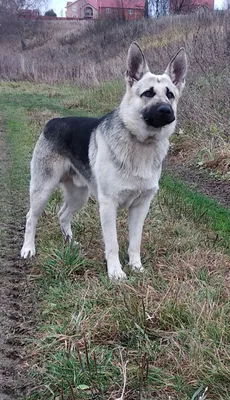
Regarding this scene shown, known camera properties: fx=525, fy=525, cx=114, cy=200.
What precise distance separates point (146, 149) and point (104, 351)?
1866 mm

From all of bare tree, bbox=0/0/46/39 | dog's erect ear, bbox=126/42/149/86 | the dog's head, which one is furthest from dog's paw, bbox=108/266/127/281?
bare tree, bbox=0/0/46/39

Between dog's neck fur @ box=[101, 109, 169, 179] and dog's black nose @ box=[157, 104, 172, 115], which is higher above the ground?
dog's black nose @ box=[157, 104, 172, 115]

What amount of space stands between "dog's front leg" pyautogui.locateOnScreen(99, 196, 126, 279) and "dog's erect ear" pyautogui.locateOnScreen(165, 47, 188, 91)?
1248 millimetres

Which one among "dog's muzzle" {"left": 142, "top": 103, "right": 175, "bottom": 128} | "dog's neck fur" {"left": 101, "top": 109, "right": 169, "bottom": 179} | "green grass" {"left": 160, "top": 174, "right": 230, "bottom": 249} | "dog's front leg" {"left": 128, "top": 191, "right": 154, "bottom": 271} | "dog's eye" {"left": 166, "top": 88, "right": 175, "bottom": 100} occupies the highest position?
"dog's eye" {"left": 166, "top": 88, "right": 175, "bottom": 100}

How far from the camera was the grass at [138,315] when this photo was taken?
2.83 meters

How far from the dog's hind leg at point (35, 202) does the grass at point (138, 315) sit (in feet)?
0.54

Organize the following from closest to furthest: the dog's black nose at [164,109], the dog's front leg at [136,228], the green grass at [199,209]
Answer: the dog's black nose at [164,109], the dog's front leg at [136,228], the green grass at [199,209]

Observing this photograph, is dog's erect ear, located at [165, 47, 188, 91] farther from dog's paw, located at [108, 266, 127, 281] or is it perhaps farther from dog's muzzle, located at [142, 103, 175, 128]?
dog's paw, located at [108, 266, 127, 281]

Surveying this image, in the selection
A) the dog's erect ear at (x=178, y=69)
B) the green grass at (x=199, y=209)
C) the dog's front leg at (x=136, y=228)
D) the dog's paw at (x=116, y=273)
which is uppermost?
the dog's erect ear at (x=178, y=69)

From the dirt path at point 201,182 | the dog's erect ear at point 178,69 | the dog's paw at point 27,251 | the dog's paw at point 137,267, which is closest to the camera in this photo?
the dog's paw at point 137,267

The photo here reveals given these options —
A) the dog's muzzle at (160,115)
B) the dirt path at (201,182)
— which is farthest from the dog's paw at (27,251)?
the dirt path at (201,182)

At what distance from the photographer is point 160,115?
4.08 meters

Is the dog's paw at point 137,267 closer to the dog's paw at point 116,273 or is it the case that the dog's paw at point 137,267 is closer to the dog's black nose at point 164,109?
the dog's paw at point 116,273

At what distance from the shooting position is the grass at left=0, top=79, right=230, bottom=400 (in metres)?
2.83
